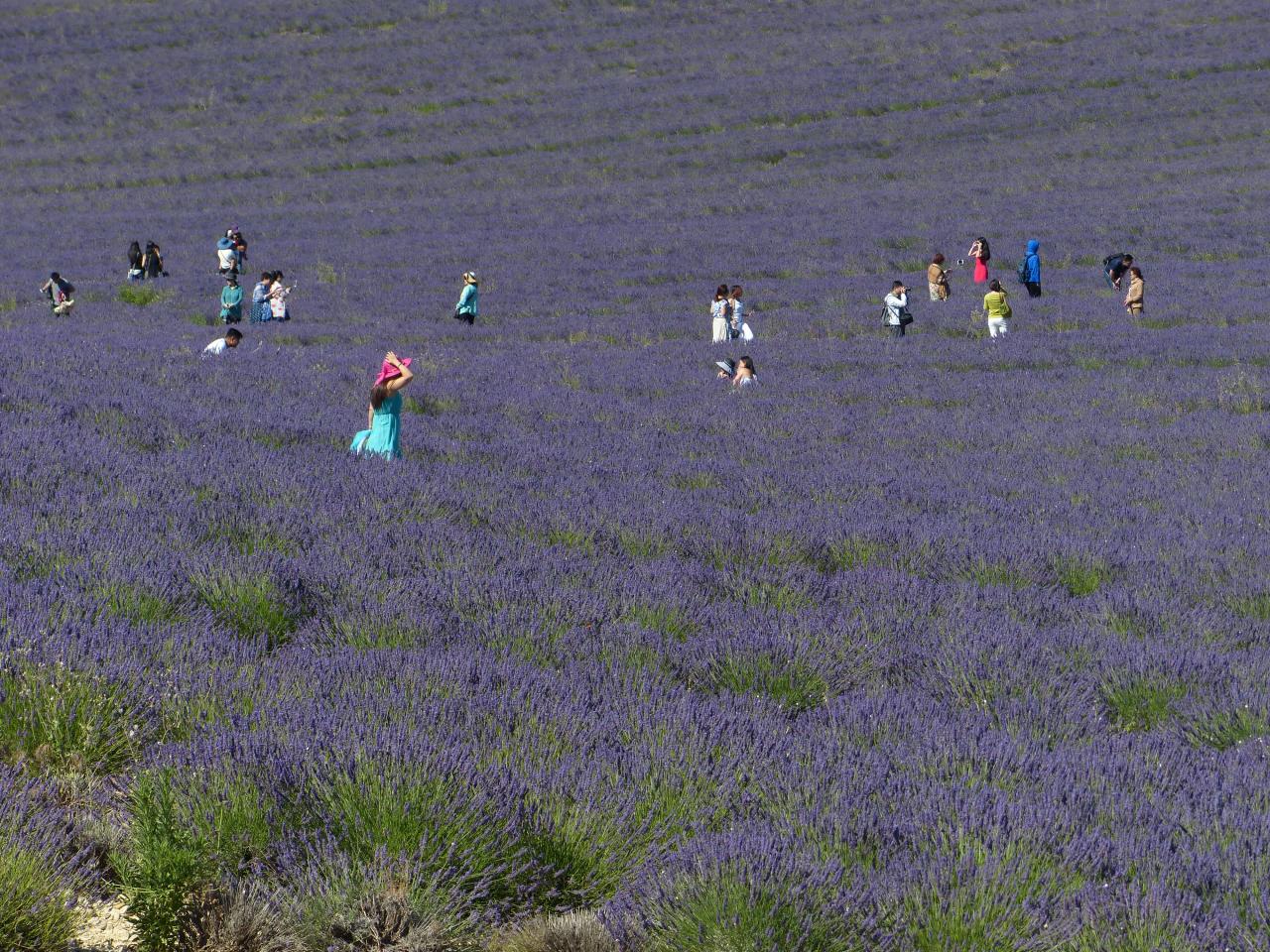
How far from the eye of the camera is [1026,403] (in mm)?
15180

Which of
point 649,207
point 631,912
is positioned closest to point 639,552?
point 631,912

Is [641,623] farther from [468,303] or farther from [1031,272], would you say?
[1031,272]

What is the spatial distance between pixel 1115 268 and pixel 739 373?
11150mm

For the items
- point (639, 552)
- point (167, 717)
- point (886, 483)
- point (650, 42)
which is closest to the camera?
point (167, 717)

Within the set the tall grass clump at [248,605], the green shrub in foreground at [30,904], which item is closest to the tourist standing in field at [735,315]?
the tall grass clump at [248,605]

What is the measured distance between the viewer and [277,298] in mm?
Result: 21953

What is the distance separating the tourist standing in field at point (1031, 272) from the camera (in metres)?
23.5

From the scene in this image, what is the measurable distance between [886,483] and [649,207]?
26.1 m

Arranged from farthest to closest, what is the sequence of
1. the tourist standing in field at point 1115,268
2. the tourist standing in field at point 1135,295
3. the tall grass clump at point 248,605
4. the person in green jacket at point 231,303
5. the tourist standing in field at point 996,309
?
the tourist standing in field at point 1115,268 → the person in green jacket at point 231,303 → the tourist standing in field at point 1135,295 → the tourist standing in field at point 996,309 → the tall grass clump at point 248,605

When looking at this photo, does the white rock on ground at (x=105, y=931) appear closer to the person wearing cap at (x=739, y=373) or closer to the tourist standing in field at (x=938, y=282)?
the person wearing cap at (x=739, y=373)

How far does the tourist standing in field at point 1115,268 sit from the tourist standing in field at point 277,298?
1470 cm

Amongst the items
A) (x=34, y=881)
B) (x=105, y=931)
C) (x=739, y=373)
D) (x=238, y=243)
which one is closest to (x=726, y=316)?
(x=739, y=373)

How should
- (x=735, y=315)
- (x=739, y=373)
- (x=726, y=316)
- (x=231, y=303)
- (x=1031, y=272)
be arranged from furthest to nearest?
(x=1031, y=272)
(x=231, y=303)
(x=726, y=316)
(x=735, y=315)
(x=739, y=373)

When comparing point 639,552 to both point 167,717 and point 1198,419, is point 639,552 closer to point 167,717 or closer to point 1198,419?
point 167,717
